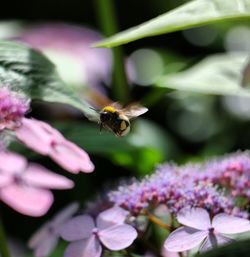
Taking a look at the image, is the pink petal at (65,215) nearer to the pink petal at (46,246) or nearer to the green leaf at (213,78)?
the pink petal at (46,246)

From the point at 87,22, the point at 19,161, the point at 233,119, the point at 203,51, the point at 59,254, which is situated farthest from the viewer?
the point at 87,22

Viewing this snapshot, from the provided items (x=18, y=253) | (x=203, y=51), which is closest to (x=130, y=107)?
(x=18, y=253)

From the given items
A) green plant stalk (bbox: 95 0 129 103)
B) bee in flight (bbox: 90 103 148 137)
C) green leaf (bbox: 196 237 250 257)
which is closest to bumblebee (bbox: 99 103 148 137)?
bee in flight (bbox: 90 103 148 137)

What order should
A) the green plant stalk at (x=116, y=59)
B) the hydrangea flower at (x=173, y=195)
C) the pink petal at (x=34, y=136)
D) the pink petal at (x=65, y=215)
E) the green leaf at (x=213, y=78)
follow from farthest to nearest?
1. the green plant stalk at (x=116, y=59)
2. the green leaf at (x=213, y=78)
3. the pink petal at (x=65, y=215)
4. the hydrangea flower at (x=173, y=195)
5. the pink petal at (x=34, y=136)

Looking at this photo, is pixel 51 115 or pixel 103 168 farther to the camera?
pixel 51 115

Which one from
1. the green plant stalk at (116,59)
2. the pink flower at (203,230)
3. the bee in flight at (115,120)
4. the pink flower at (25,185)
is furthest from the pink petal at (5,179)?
the green plant stalk at (116,59)

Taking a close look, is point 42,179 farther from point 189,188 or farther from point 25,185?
point 189,188

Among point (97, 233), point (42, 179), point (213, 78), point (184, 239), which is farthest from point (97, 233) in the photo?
point (213, 78)

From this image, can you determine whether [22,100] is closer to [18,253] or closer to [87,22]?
[18,253]
